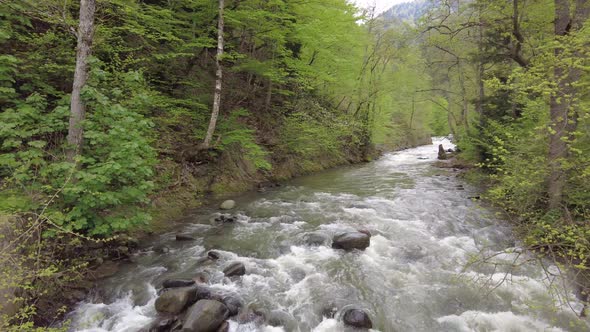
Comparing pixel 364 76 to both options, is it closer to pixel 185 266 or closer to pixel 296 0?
pixel 296 0

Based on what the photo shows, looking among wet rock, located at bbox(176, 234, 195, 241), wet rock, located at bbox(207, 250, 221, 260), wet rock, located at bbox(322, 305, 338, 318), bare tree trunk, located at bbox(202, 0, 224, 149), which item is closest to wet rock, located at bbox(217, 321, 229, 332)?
wet rock, located at bbox(322, 305, 338, 318)

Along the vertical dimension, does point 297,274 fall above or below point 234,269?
below

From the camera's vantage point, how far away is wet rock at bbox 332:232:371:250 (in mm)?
7295

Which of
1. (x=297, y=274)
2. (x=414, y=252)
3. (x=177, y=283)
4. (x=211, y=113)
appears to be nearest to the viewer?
(x=177, y=283)

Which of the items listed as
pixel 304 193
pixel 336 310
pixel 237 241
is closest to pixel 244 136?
pixel 304 193

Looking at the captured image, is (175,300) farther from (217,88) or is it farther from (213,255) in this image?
(217,88)

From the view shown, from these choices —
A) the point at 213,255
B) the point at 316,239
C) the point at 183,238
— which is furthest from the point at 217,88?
the point at 316,239

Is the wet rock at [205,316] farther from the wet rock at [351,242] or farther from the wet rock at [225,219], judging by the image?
the wet rock at [225,219]

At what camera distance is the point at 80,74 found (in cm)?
556

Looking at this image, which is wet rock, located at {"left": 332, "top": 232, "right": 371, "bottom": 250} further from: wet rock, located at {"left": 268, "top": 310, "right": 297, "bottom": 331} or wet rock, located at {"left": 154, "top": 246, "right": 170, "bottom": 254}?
wet rock, located at {"left": 154, "top": 246, "right": 170, "bottom": 254}

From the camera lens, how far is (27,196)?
4.73 m

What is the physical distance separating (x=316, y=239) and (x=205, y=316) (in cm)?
377

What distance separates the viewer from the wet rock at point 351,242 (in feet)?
23.9

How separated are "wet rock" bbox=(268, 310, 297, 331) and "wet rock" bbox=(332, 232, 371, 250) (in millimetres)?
2690
